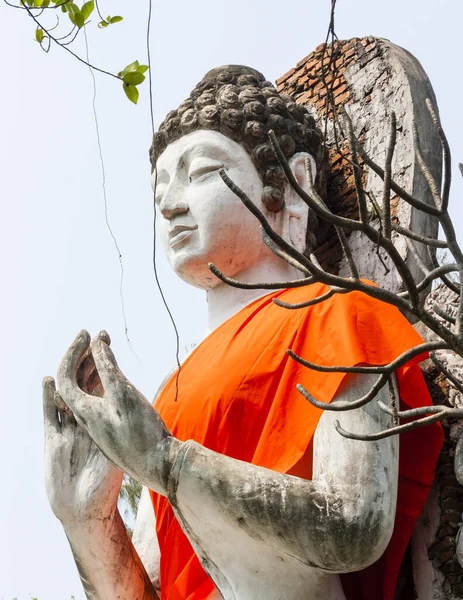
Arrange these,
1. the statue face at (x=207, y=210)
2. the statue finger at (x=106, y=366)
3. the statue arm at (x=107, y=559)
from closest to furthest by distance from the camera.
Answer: the statue finger at (x=106, y=366), the statue arm at (x=107, y=559), the statue face at (x=207, y=210)

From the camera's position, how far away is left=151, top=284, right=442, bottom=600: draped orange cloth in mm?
4840

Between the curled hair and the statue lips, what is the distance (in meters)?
0.36

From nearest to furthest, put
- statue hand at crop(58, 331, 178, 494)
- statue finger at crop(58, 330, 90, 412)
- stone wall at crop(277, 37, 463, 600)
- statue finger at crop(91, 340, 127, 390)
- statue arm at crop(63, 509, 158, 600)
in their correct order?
statue hand at crop(58, 331, 178, 494) < statue finger at crop(91, 340, 127, 390) < statue finger at crop(58, 330, 90, 412) < statue arm at crop(63, 509, 158, 600) < stone wall at crop(277, 37, 463, 600)

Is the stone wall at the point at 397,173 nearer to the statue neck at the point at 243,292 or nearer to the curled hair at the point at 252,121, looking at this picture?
the curled hair at the point at 252,121

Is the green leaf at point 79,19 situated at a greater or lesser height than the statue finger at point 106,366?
greater

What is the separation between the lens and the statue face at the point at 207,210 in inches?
224

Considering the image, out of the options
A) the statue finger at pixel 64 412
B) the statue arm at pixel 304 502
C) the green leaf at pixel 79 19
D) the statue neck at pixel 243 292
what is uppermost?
the green leaf at pixel 79 19

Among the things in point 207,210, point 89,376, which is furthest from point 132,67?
point 89,376

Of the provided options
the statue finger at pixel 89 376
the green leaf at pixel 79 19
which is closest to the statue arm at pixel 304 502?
the statue finger at pixel 89 376

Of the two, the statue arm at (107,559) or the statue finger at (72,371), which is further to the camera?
the statue arm at (107,559)

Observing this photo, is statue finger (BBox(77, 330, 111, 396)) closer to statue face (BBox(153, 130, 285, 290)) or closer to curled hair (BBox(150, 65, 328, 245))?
statue face (BBox(153, 130, 285, 290))

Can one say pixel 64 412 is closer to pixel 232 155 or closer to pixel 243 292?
pixel 243 292

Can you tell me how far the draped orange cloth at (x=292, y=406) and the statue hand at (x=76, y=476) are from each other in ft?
0.96

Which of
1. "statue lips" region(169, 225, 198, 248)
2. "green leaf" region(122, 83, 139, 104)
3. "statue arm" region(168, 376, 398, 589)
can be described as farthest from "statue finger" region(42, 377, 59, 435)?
"green leaf" region(122, 83, 139, 104)
